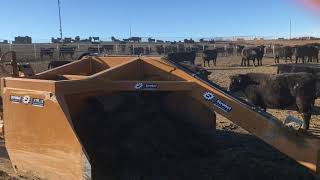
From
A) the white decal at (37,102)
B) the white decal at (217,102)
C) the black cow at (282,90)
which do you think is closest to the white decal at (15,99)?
the white decal at (37,102)

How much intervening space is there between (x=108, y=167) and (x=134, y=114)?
1123mm

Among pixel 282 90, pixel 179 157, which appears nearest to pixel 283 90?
pixel 282 90

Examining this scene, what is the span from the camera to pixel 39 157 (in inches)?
224

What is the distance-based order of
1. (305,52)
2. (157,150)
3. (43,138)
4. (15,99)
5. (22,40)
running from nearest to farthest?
(43,138), (15,99), (157,150), (305,52), (22,40)

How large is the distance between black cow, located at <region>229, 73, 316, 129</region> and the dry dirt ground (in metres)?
3.14

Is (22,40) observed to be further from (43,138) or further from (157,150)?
(43,138)

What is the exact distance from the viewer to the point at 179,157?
6395mm

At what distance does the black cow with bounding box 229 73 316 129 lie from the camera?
10164mm

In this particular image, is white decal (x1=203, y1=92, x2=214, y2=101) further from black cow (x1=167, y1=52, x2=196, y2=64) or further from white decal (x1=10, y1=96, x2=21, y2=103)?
black cow (x1=167, y1=52, x2=196, y2=64)

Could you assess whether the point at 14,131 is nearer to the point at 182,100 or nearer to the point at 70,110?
the point at 70,110

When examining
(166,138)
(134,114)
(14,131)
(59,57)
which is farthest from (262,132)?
(59,57)

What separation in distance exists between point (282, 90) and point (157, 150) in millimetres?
5263

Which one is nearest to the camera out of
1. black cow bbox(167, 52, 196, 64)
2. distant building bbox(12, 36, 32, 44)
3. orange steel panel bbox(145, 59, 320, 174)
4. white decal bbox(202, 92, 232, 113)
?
orange steel panel bbox(145, 59, 320, 174)

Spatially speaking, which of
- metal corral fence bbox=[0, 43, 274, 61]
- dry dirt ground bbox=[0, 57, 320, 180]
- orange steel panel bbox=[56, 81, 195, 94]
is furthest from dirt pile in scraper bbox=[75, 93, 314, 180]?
metal corral fence bbox=[0, 43, 274, 61]
